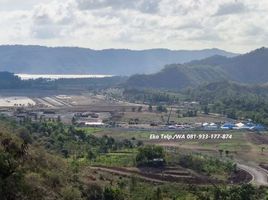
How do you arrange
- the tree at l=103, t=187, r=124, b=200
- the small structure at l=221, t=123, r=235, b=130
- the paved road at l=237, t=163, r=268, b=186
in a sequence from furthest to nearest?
the small structure at l=221, t=123, r=235, b=130 < the paved road at l=237, t=163, r=268, b=186 < the tree at l=103, t=187, r=124, b=200

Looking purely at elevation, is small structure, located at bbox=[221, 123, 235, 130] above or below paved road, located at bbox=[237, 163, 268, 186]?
above

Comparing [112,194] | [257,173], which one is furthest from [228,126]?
[112,194]

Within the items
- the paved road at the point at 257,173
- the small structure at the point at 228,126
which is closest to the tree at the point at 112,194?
the paved road at the point at 257,173

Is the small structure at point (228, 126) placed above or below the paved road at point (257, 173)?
above

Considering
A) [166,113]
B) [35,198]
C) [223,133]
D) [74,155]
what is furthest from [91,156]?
[166,113]

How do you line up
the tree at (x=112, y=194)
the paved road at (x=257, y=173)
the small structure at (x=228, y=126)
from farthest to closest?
1. the small structure at (x=228, y=126)
2. the paved road at (x=257, y=173)
3. the tree at (x=112, y=194)

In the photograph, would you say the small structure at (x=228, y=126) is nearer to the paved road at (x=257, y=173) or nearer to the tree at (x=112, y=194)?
the paved road at (x=257, y=173)

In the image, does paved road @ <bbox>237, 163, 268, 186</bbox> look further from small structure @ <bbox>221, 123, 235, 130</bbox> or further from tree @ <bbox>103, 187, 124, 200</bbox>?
small structure @ <bbox>221, 123, 235, 130</bbox>

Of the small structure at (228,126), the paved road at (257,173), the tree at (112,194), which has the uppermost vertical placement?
the tree at (112,194)

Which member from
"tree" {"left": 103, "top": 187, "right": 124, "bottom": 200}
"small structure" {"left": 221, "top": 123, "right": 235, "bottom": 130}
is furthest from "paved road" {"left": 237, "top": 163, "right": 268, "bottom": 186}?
"small structure" {"left": 221, "top": 123, "right": 235, "bottom": 130}
